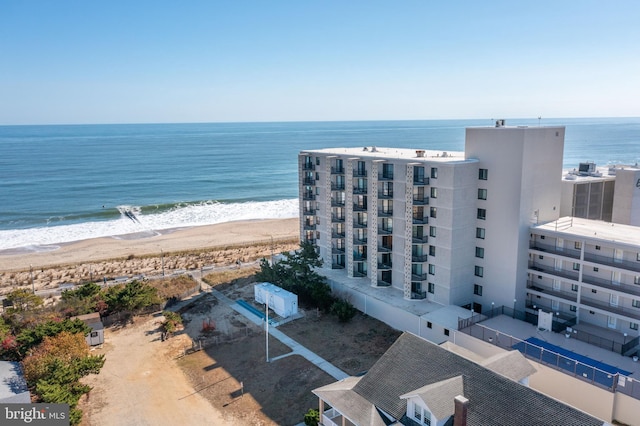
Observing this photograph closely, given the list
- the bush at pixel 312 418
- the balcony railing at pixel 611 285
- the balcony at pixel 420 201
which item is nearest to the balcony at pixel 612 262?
the balcony railing at pixel 611 285

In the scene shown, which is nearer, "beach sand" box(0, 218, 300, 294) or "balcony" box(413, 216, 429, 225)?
"balcony" box(413, 216, 429, 225)

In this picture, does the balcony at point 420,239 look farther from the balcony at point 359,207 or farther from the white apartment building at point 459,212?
the balcony at point 359,207

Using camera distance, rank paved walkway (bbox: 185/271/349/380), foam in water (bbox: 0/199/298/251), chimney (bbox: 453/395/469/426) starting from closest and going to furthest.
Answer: chimney (bbox: 453/395/469/426) < paved walkway (bbox: 185/271/349/380) < foam in water (bbox: 0/199/298/251)

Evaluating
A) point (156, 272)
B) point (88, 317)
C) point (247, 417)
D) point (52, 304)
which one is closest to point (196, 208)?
point (156, 272)

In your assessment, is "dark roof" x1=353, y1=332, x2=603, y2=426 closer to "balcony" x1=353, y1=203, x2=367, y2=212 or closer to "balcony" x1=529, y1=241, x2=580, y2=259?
"balcony" x1=529, y1=241, x2=580, y2=259

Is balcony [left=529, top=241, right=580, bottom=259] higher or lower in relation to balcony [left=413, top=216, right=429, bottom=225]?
lower

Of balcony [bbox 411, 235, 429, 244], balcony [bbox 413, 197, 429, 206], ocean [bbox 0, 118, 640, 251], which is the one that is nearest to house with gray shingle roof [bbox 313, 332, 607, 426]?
balcony [bbox 411, 235, 429, 244]
